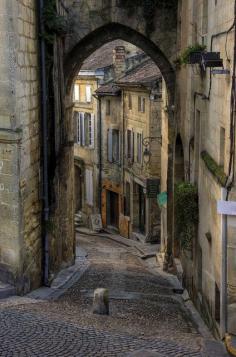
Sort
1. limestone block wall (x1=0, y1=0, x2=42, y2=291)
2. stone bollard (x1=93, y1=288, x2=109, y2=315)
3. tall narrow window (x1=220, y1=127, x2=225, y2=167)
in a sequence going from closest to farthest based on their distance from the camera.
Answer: tall narrow window (x1=220, y1=127, x2=225, y2=167) → stone bollard (x1=93, y1=288, x2=109, y2=315) → limestone block wall (x1=0, y1=0, x2=42, y2=291)

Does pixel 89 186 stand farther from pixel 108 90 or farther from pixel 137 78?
pixel 137 78

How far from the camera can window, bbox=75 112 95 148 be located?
1320 inches

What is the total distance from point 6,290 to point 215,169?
4415mm

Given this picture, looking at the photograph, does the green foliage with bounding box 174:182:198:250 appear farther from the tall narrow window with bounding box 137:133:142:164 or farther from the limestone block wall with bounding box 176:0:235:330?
the tall narrow window with bounding box 137:133:142:164

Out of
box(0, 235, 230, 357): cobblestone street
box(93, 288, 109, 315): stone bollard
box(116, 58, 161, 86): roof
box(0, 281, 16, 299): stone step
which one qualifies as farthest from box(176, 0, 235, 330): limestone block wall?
box(116, 58, 161, 86): roof

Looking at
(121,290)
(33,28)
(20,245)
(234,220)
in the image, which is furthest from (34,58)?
(234,220)

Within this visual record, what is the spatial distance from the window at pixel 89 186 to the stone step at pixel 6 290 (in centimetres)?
2113

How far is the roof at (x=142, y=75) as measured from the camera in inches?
1018

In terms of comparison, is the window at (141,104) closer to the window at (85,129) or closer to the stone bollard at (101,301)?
the window at (85,129)

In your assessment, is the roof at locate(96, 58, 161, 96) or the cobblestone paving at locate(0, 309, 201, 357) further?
the roof at locate(96, 58, 161, 96)

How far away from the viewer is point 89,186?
112 feet

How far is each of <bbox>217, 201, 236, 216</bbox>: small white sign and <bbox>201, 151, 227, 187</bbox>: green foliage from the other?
50 centimetres

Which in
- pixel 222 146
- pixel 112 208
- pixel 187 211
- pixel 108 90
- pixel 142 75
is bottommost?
pixel 112 208

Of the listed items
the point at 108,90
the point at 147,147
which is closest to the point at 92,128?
the point at 108,90
